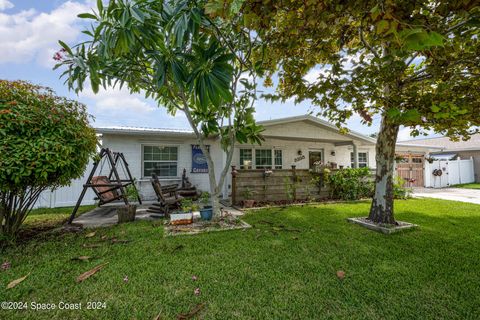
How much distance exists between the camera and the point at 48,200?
6.81 metres

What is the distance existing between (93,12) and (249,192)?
5.75m

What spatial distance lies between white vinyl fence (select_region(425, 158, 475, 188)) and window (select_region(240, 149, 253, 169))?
37.7ft

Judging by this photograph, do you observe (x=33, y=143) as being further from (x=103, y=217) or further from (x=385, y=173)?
(x=385, y=173)

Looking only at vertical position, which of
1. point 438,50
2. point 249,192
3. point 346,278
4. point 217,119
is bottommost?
point 346,278

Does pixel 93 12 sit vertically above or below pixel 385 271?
above

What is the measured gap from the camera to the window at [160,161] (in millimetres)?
8086

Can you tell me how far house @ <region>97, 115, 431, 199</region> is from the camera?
25.4ft

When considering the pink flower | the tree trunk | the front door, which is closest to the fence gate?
the front door

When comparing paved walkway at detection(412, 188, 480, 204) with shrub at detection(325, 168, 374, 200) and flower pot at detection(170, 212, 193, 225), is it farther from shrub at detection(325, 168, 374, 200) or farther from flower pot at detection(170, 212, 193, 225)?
flower pot at detection(170, 212, 193, 225)

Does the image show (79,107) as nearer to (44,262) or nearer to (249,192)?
(44,262)

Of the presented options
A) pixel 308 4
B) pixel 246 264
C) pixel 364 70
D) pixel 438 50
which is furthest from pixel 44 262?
pixel 438 50

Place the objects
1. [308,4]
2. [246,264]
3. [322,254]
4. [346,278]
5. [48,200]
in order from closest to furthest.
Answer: [308,4] < [346,278] < [246,264] < [322,254] < [48,200]

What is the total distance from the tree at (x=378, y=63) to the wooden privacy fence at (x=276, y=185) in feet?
10.1

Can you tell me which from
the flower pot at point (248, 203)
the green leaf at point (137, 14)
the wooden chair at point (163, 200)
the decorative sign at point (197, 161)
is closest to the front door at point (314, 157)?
the flower pot at point (248, 203)
